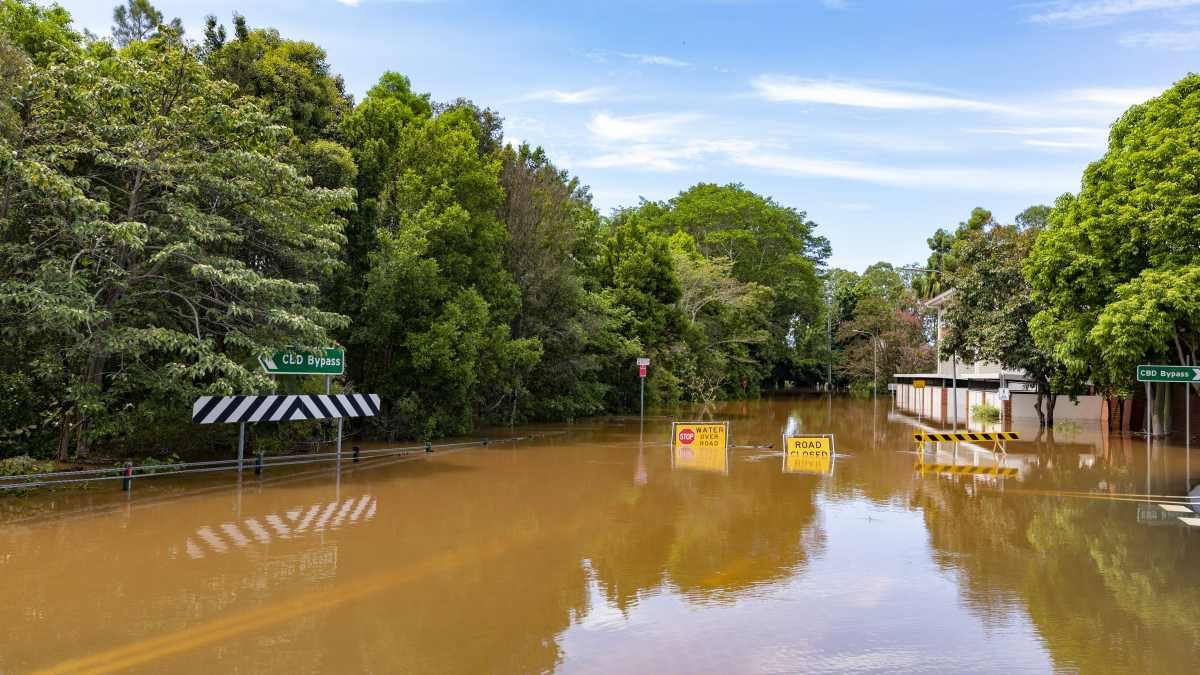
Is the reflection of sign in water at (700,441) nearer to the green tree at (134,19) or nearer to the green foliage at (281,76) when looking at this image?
the green foliage at (281,76)

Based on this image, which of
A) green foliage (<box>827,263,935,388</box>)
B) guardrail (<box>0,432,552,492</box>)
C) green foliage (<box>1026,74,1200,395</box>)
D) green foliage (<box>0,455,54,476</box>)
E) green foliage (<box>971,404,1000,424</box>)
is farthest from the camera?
green foliage (<box>827,263,935,388</box>)

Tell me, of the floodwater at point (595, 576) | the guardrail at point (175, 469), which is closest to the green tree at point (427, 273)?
the guardrail at point (175, 469)

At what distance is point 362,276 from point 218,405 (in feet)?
33.4

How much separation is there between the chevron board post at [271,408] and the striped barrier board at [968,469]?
13345 millimetres

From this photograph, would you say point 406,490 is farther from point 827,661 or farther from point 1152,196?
point 1152,196

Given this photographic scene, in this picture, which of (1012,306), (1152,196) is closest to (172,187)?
(1152,196)

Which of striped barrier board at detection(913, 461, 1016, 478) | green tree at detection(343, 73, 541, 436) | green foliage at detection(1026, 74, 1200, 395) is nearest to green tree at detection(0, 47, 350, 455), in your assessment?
green tree at detection(343, 73, 541, 436)

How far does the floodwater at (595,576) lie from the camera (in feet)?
22.9

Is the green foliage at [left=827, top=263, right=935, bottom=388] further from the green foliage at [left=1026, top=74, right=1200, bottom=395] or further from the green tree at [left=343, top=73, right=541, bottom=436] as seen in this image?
the green tree at [left=343, top=73, right=541, bottom=436]

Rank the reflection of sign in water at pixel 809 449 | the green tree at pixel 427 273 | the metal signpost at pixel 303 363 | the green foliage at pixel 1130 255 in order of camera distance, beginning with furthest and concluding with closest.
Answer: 1. the green foliage at pixel 1130 255
2. the green tree at pixel 427 273
3. the reflection of sign in water at pixel 809 449
4. the metal signpost at pixel 303 363

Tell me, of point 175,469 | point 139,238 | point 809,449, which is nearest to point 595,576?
point 139,238

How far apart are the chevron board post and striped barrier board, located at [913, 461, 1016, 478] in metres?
13.3

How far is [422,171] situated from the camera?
86.8 feet

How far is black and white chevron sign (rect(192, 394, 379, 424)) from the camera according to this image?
15.9 metres
